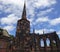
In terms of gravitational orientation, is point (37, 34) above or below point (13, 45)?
above

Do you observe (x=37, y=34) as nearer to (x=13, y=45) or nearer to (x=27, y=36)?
(x=27, y=36)

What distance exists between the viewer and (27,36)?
4597 centimetres

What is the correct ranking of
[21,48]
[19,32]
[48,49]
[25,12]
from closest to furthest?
1. [48,49]
2. [21,48]
3. [19,32]
4. [25,12]

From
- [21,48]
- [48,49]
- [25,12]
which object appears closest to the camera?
[48,49]

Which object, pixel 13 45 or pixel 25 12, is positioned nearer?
pixel 13 45

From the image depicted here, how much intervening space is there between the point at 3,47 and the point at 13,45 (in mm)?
3163

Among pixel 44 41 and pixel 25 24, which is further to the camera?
pixel 25 24

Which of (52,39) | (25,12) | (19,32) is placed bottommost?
(52,39)

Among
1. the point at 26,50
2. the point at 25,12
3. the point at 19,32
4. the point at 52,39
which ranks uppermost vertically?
the point at 25,12

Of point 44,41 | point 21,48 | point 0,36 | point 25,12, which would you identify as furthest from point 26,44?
point 25,12

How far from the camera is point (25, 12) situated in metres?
52.2

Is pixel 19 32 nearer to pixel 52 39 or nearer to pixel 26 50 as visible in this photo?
pixel 26 50

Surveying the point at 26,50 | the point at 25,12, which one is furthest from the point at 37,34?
the point at 25,12

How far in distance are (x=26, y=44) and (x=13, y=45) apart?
13.4 feet
